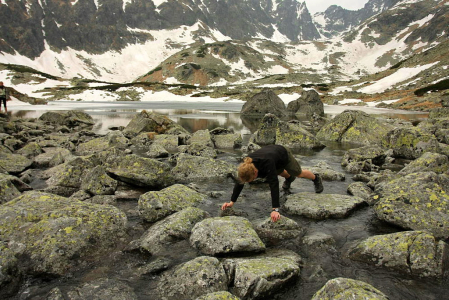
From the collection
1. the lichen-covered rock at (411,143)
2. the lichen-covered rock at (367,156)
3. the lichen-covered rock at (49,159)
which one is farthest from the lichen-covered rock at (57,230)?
the lichen-covered rock at (411,143)

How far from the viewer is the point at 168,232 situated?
7.25 meters

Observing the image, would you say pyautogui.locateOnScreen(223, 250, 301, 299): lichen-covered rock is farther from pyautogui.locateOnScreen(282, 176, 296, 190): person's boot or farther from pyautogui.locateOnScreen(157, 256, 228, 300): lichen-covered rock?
pyautogui.locateOnScreen(282, 176, 296, 190): person's boot

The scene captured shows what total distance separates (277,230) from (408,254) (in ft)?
9.80

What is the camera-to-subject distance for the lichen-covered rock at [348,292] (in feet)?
14.7

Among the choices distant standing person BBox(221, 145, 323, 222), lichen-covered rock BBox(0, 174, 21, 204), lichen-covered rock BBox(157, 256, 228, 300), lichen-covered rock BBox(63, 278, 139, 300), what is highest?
distant standing person BBox(221, 145, 323, 222)

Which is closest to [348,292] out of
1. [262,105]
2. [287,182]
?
[287,182]

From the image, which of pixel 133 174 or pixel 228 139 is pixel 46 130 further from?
pixel 133 174

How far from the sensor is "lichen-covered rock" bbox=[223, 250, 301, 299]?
5172mm

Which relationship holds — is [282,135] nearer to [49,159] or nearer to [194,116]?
[49,159]

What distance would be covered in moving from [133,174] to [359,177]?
989cm

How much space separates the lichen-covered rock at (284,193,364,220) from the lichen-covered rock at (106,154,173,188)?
5205 millimetres

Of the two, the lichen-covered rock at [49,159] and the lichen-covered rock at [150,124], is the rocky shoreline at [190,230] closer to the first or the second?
the lichen-covered rock at [49,159]

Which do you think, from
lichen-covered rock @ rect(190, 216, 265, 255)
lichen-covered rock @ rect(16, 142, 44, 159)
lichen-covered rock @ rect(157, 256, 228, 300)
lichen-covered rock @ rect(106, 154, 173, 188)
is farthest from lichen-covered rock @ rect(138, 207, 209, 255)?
lichen-covered rock @ rect(16, 142, 44, 159)

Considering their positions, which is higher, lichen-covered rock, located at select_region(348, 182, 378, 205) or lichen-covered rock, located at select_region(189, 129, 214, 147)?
lichen-covered rock, located at select_region(189, 129, 214, 147)
